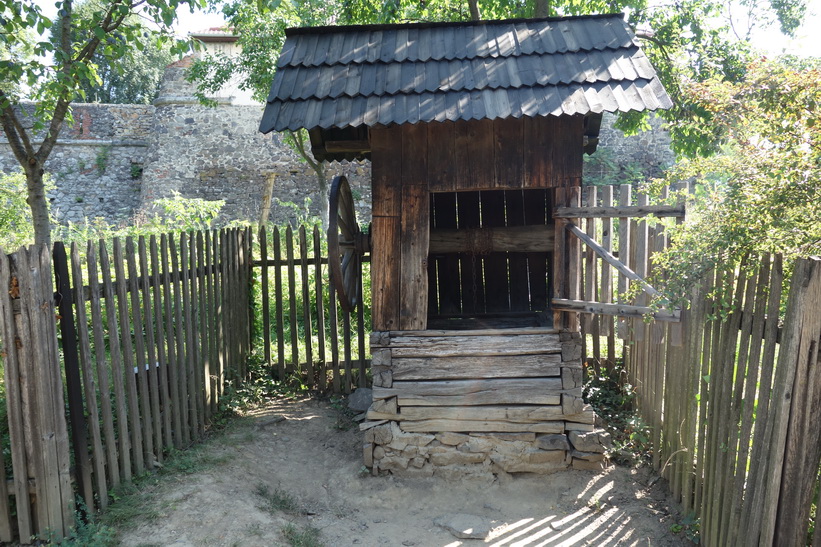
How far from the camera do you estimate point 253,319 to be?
7.18m

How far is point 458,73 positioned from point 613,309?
226 cm

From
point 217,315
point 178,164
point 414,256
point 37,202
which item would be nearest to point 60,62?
point 37,202

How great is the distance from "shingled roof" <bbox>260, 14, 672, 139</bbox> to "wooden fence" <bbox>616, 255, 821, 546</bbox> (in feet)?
5.70

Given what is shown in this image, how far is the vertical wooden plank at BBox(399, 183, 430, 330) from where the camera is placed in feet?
16.7

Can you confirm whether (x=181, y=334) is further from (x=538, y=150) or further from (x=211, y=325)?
(x=538, y=150)

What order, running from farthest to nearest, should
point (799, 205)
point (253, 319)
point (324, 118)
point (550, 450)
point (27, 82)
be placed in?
point (253, 319) → point (27, 82) → point (550, 450) → point (324, 118) → point (799, 205)

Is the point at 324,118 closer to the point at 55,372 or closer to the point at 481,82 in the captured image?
the point at 481,82

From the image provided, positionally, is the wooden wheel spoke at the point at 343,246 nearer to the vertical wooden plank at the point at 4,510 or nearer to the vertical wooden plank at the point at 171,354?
the vertical wooden plank at the point at 171,354

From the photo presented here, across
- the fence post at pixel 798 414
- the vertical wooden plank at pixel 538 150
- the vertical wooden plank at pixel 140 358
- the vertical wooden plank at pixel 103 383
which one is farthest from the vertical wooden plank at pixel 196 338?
the fence post at pixel 798 414

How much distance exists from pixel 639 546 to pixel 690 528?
36cm

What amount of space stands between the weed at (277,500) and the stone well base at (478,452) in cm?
74

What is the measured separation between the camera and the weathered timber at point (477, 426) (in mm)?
5023

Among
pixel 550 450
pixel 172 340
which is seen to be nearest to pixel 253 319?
pixel 172 340

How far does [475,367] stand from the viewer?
5121mm
